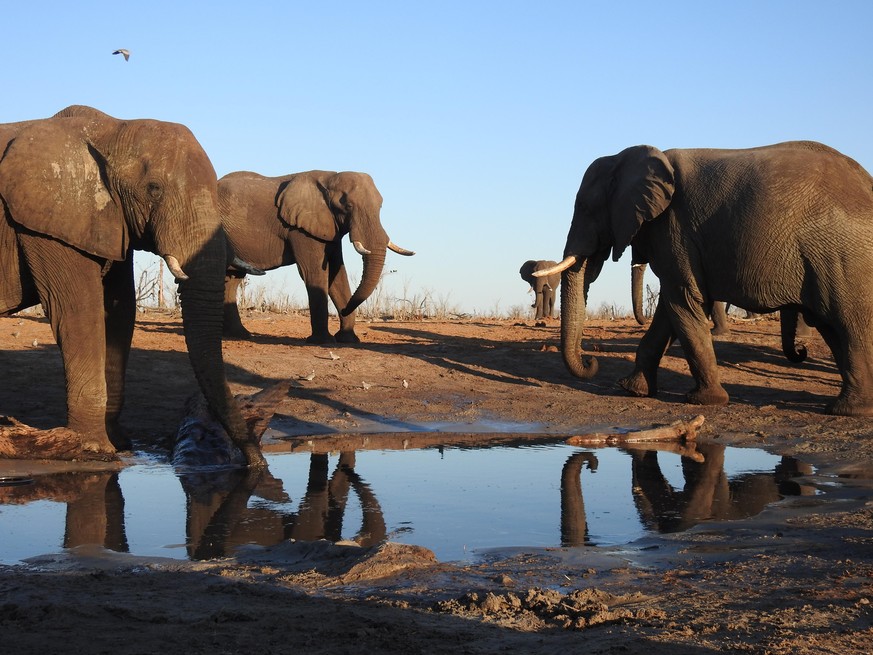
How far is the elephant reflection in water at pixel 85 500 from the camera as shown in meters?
5.73

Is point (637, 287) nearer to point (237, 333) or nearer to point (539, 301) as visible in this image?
point (237, 333)

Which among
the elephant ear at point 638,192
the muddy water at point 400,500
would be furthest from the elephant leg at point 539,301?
the muddy water at point 400,500

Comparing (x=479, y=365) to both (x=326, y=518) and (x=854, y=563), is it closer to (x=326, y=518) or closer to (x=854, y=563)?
(x=326, y=518)

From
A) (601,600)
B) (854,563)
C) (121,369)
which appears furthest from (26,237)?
(854,563)

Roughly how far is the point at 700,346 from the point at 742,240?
1.23 m

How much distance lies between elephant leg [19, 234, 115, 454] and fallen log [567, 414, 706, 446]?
3.97m

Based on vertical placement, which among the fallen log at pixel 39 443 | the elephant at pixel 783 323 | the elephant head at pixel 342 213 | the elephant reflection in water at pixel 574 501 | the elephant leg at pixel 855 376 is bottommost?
the elephant reflection in water at pixel 574 501

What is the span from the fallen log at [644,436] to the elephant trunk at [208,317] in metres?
3.24

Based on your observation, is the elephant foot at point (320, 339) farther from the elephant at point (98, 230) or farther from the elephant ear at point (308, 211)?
the elephant at point (98, 230)

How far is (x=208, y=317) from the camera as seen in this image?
25.5ft

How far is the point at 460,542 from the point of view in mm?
5672

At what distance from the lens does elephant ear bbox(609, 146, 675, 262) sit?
36.7 ft

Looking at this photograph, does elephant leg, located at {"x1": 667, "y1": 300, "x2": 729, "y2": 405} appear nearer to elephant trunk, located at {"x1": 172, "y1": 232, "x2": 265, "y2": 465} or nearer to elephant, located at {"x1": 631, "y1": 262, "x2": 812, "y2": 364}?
elephant, located at {"x1": 631, "y1": 262, "x2": 812, "y2": 364}

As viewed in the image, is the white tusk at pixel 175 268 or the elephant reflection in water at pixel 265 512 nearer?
the elephant reflection in water at pixel 265 512
